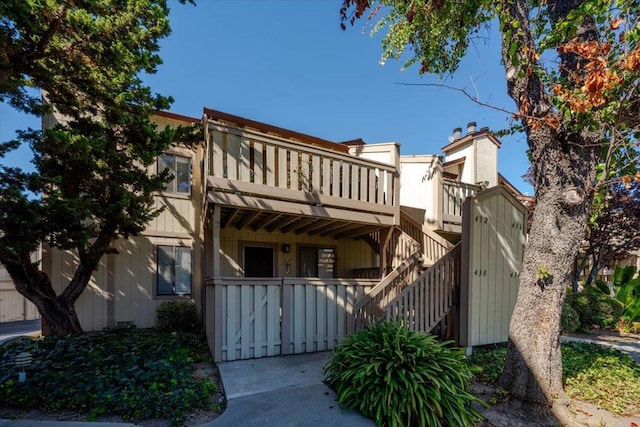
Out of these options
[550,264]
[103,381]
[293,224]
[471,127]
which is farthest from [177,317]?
[471,127]

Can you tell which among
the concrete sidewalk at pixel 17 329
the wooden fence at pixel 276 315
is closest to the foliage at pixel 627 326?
the wooden fence at pixel 276 315

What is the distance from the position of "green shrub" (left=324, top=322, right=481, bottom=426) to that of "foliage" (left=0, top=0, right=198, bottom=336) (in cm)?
474

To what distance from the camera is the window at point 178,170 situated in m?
8.02

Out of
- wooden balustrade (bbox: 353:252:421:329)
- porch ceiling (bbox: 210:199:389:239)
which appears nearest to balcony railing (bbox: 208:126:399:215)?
porch ceiling (bbox: 210:199:389:239)

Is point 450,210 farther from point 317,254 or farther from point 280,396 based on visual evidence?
point 280,396

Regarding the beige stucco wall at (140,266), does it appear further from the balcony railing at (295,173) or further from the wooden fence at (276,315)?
the wooden fence at (276,315)

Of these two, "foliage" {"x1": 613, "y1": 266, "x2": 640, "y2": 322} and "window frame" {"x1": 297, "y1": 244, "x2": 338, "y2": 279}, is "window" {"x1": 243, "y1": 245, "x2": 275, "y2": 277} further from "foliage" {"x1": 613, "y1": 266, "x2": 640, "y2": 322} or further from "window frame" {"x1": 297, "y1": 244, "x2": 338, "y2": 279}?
"foliage" {"x1": 613, "y1": 266, "x2": 640, "y2": 322}

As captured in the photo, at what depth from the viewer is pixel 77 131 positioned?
5.25 metres

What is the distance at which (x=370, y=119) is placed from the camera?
11.6 meters

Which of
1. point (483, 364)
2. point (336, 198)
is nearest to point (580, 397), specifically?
point (483, 364)

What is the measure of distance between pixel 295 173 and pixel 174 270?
429 cm

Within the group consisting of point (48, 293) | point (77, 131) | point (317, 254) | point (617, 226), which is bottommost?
point (48, 293)

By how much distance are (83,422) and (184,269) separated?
4.97 metres

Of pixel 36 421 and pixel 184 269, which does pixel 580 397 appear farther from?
pixel 184 269
